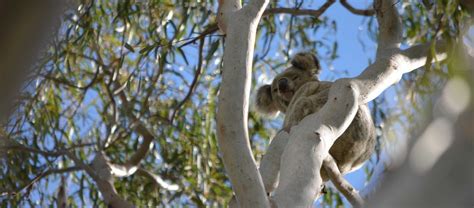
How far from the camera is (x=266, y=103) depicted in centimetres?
593

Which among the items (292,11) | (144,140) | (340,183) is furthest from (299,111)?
(144,140)

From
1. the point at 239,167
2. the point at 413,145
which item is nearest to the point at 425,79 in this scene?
the point at 239,167

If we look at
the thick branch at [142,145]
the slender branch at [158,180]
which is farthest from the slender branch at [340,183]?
the slender branch at [158,180]

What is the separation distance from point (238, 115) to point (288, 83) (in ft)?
11.1

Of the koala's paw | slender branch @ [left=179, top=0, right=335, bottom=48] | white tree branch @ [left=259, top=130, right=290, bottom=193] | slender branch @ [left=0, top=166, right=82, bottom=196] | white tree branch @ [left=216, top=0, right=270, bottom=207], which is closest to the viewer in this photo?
white tree branch @ [left=216, top=0, right=270, bottom=207]

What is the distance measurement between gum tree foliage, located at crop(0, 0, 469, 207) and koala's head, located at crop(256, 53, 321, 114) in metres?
0.15

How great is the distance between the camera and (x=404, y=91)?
164 inches

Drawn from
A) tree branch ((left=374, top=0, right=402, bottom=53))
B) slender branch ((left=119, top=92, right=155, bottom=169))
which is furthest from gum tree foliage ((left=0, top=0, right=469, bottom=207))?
tree branch ((left=374, top=0, right=402, bottom=53))

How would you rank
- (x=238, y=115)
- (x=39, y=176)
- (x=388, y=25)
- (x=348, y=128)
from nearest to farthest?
(x=238, y=115) < (x=388, y=25) < (x=348, y=128) < (x=39, y=176)

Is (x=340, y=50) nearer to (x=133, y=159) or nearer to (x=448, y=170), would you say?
(x=133, y=159)

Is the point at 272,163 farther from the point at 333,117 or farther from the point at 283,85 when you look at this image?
the point at 283,85

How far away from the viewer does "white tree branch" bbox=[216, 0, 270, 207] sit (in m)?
2.26

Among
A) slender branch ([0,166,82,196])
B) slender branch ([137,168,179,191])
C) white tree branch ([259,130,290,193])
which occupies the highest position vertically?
slender branch ([0,166,82,196])

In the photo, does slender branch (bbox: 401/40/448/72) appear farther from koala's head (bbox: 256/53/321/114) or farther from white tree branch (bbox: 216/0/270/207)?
koala's head (bbox: 256/53/321/114)
